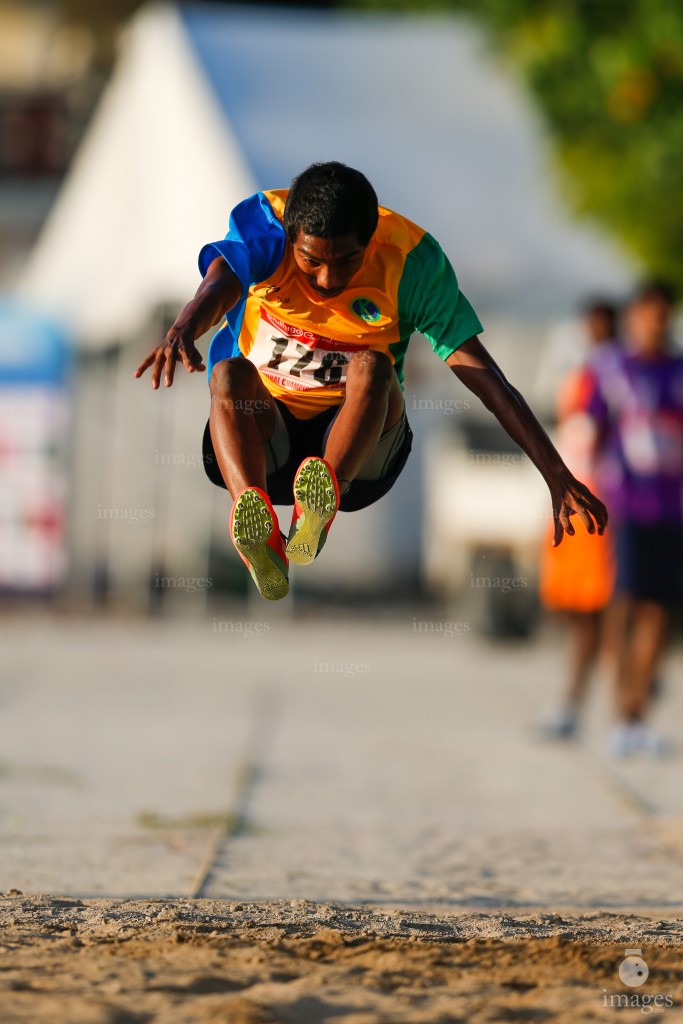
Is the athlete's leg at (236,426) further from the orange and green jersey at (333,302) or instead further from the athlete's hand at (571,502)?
the athlete's hand at (571,502)

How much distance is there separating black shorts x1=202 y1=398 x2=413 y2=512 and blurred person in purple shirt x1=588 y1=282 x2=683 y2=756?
318 centimetres

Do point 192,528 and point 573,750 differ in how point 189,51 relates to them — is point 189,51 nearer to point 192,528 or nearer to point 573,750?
point 192,528

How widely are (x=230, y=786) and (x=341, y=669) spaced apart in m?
4.69

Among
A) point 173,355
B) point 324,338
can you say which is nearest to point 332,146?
point 324,338

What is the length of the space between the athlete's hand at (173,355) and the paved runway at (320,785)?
164cm

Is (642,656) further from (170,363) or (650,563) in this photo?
(170,363)

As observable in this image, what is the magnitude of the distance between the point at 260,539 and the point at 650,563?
4010mm

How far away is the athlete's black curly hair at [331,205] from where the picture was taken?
158 inches

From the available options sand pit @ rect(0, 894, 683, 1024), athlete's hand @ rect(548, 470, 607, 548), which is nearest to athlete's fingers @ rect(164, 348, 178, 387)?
athlete's hand @ rect(548, 470, 607, 548)

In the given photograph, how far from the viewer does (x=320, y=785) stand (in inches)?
269

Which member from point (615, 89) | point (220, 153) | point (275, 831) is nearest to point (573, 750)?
point (275, 831)

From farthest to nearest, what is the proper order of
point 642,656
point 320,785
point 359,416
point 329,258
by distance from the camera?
point 642,656
point 320,785
point 359,416
point 329,258

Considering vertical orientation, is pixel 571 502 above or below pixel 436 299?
below

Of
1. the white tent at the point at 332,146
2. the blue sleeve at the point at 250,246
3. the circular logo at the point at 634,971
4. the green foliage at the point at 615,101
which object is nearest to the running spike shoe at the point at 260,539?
the blue sleeve at the point at 250,246
